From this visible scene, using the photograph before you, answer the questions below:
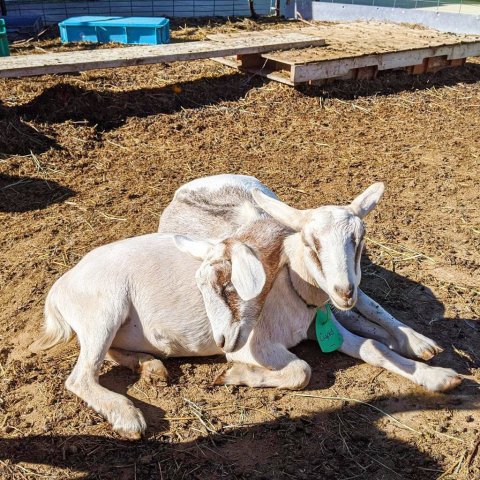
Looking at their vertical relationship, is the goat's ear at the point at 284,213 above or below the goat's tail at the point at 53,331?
above

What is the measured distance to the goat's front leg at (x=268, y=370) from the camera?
3.29 metres

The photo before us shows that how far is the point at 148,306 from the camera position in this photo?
3430mm

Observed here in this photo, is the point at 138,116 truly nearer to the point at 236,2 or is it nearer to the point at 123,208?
the point at 123,208

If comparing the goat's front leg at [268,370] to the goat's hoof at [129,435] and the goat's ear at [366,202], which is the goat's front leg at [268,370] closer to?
the goat's hoof at [129,435]

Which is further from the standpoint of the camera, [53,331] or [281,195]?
[281,195]

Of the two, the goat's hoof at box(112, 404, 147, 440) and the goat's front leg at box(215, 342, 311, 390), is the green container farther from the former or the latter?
the goat's hoof at box(112, 404, 147, 440)

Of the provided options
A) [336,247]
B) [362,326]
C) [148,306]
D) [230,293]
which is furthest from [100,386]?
[362,326]

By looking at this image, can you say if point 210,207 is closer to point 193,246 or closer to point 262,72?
point 193,246

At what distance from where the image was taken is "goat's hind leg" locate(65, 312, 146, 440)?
3027mm

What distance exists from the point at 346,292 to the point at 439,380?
849mm

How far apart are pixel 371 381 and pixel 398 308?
2.71 ft

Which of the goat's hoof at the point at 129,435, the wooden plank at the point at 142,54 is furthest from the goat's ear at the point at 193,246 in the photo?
the wooden plank at the point at 142,54

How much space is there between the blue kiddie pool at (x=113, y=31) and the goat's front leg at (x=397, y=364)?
7967 millimetres

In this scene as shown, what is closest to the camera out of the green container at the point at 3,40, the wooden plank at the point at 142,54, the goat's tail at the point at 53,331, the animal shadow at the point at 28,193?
the goat's tail at the point at 53,331
